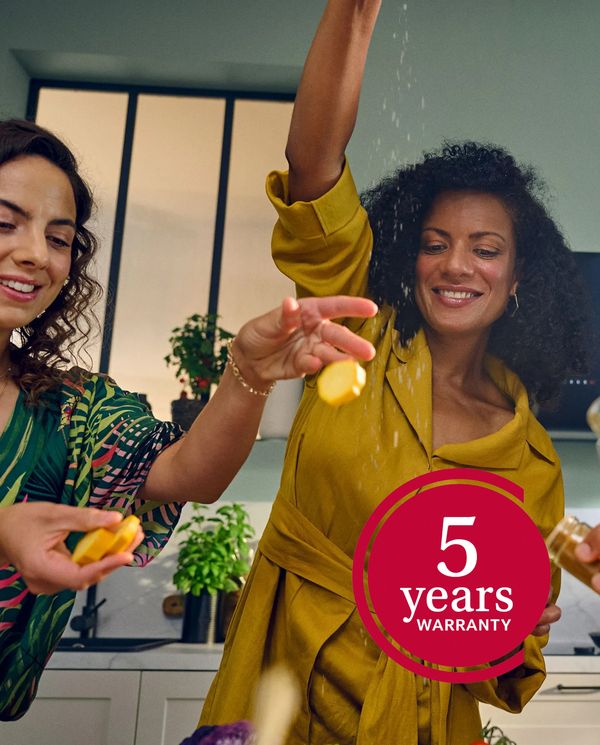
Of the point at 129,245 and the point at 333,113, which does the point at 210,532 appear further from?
the point at 333,113

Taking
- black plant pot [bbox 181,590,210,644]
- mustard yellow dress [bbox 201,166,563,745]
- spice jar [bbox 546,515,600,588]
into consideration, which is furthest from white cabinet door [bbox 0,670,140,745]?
spice jar [bbox 546,515,600,588]

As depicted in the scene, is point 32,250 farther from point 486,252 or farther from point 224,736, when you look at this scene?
point 486,252

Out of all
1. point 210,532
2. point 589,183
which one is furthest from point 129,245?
point 589,183

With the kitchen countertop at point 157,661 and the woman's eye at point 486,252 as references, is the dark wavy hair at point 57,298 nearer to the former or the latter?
the woman's eye at point 486,252

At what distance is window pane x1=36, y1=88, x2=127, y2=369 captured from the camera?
5.63 ft

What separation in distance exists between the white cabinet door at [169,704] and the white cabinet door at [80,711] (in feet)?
0.05

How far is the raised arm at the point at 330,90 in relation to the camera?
55 centimetres

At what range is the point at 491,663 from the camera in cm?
61

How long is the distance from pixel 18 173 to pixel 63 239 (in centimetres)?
5

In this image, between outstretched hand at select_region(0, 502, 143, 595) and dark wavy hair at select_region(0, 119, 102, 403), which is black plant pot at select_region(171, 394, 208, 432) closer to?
dark wavy hair at select_region(0, 119, 102, 403)

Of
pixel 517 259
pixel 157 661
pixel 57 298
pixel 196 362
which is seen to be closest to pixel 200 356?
pixel 196 362

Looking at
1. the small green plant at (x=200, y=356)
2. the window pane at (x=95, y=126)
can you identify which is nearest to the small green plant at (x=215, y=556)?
the small green plant at (x=200, y=356)

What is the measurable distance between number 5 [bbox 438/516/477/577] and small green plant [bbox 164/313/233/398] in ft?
2.77

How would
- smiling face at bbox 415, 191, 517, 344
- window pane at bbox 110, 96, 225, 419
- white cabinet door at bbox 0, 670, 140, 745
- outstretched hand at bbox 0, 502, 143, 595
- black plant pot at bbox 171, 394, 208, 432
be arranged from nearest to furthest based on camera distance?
outstretched hand at bbox 0, 502, 143, 595, smiling face at bbox 415, 191, 517, 344, white cabinet door at bbox 0, 670, 140, 745, black plant pot at bbox 171, 394, 208, 432, window pane at bbox 110, 96, 225, 419
